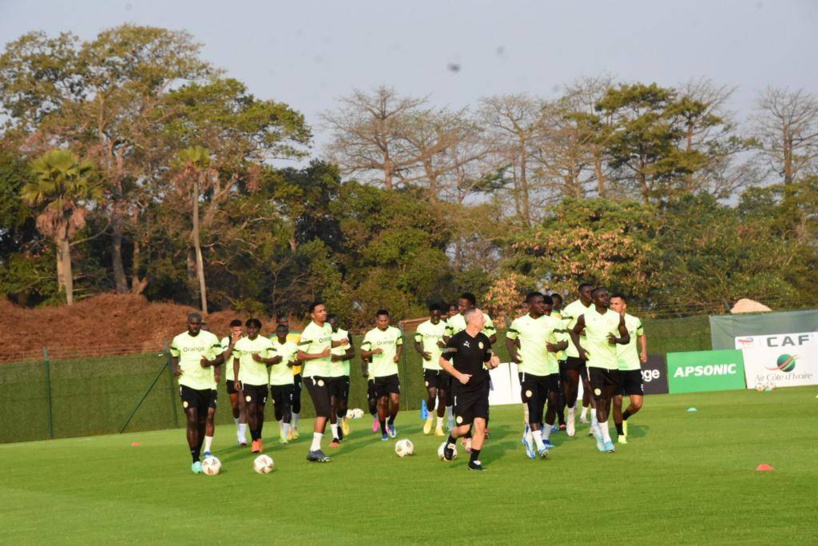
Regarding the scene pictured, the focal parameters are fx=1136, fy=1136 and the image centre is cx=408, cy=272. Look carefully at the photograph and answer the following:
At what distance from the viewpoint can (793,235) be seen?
65125mm

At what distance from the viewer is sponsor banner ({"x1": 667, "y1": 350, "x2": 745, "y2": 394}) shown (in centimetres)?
3347

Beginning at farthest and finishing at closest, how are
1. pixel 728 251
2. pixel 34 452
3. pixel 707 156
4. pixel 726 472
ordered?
1. pixel 707 156
2. pixel 728 251
3. pixel 34 452
4. pixel 726 472

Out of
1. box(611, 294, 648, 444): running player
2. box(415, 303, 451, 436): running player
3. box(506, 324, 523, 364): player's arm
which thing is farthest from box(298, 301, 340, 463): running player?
box(611, 294, 648, 444): running player

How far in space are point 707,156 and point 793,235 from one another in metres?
6.71

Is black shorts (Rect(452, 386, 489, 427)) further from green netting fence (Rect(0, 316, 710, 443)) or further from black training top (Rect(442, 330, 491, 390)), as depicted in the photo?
green netting fence (Rect(0, 316, 710, 443))

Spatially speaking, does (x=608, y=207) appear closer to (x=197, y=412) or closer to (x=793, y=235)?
(x=793, y=235)

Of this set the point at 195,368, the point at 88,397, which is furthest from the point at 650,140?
the point at 195,368

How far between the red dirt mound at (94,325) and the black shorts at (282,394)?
78.6 ft

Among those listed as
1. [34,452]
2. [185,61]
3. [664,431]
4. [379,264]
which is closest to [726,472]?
[664,431]

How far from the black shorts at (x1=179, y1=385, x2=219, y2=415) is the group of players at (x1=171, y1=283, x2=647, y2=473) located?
0.05 feet

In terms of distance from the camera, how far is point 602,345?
1595cm

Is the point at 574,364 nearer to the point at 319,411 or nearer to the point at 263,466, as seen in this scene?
Answer: the point at 319,411

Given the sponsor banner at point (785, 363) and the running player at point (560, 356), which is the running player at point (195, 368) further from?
the sponsor banner at point (785, 363)

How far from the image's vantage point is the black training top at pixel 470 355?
13617mm
